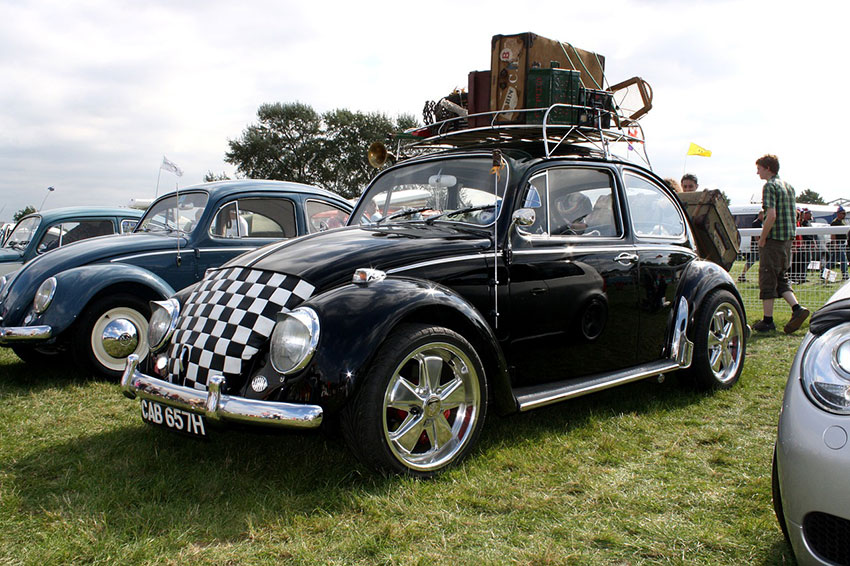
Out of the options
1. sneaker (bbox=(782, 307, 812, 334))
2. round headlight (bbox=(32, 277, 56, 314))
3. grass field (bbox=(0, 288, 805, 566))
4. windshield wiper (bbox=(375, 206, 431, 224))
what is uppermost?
windshield wiper (bbox=(375, 206, 431, 224))

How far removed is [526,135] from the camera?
461 cm

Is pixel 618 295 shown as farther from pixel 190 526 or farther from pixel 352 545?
pixel 190 526

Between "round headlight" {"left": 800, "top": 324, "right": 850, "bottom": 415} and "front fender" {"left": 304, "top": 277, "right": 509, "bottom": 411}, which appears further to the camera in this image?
"front fender" {"left": 304, "top": 277, "right": 509, "bottom": 411}

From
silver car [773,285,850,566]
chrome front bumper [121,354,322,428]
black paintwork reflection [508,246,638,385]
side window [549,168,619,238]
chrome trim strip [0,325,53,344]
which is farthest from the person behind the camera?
chrome trim strip [0,325,53,344]

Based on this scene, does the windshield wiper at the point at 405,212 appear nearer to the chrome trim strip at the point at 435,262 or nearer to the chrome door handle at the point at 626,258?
the chrome trim strip at the point at 435,262

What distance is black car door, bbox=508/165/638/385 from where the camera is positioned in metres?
3.67

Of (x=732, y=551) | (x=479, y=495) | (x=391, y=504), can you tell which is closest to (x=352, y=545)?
(x=391, y=504)

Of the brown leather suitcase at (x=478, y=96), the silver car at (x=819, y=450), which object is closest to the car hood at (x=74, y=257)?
the brown leather suitcase at (x=478, y=96)

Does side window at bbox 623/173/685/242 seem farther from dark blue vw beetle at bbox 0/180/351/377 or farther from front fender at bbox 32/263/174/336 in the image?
front fender at bbox 32/263/174/336

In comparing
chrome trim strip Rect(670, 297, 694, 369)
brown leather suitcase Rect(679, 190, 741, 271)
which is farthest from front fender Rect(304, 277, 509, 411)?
brown leather suitcase Rect(679, 190, 741, 271)

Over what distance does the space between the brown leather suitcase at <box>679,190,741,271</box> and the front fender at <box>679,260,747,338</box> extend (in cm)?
153

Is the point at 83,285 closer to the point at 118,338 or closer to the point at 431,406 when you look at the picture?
the point at 118,338

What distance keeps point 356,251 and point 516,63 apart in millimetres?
2025

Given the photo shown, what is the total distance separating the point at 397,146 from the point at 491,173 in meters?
1.48
